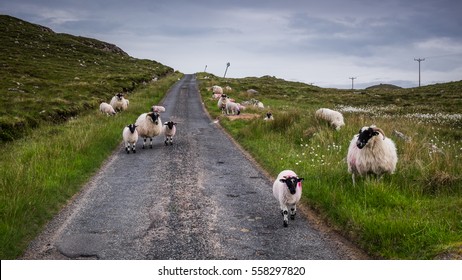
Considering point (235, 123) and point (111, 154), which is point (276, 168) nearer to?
point (111, 154)

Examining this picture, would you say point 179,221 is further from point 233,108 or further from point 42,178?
point 233,108

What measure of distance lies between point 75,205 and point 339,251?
6.28 m

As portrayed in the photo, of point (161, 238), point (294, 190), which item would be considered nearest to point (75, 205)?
point (161, 238)

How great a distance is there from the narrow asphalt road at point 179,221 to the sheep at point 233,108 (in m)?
15.1

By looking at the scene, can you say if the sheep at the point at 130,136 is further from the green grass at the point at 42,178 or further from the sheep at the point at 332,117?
the sheep at the point at 332,117

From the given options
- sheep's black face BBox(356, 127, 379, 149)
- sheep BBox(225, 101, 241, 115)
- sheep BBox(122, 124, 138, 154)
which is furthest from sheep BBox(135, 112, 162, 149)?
sheep BBox(225, 101, 241, 115)

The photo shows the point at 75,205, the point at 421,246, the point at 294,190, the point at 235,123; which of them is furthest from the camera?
the point at 235,123

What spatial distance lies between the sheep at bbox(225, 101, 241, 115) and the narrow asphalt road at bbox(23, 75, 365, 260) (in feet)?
49.5

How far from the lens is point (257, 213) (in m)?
8.89

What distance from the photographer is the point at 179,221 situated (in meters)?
8.24

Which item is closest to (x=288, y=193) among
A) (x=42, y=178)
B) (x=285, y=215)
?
(x=285, y=215)

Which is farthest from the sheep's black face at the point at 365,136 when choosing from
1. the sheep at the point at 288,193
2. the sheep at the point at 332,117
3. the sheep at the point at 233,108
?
the sheep at the point at 233,108

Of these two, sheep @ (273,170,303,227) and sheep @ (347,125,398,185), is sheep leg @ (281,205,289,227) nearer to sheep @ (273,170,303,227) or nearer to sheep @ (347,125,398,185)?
sheep @ (273,170,303,227)

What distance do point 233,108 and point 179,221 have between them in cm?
2136
